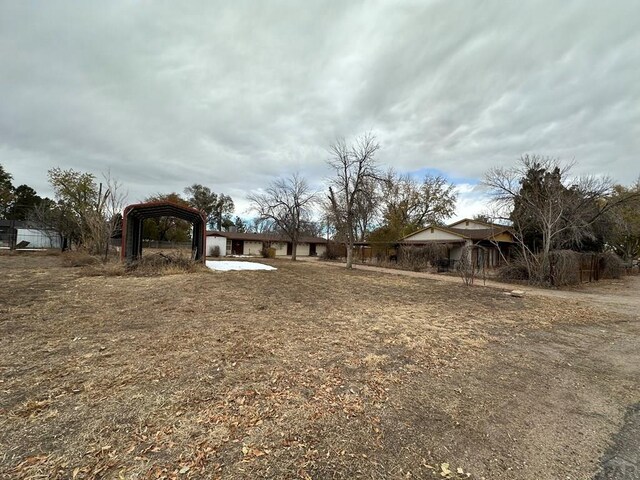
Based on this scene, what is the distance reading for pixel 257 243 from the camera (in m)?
40.5

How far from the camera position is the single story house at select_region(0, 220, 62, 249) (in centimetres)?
2727

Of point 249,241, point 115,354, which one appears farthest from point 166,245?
point 115,354

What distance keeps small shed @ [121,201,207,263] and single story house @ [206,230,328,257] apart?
18.8 meters

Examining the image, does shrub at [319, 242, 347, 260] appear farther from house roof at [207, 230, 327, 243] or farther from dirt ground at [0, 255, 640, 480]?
dirt ground at [0, 255, 640, 480]

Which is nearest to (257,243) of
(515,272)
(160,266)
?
(160,266)

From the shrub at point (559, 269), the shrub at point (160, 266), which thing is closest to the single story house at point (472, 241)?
the shrub at point (559, 269)

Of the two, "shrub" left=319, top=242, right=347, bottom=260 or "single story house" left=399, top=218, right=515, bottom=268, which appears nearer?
"single story house" left=399, top=218, right=515, bottom=268

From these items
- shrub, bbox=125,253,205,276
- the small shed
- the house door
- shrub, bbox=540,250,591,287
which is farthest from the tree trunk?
the house door

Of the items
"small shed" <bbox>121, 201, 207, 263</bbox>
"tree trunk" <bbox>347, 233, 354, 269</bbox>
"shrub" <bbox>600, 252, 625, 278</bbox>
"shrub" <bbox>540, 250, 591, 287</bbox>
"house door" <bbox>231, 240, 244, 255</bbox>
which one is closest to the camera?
"small shed" <bbox>121, 201, 207, 263</bbox>

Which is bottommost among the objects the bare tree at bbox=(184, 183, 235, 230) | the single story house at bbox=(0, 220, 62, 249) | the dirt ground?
the dirt ground

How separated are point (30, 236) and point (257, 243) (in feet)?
73.4

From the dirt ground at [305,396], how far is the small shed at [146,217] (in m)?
7.47

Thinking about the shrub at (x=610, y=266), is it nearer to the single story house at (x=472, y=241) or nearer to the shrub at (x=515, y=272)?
the single story house at (x=472, y=241)

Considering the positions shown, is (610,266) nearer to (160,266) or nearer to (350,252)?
(350,252)
